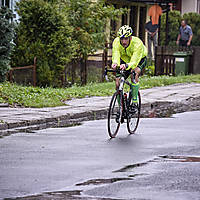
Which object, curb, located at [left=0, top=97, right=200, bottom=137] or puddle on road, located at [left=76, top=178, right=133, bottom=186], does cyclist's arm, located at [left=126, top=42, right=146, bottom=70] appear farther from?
puddle on road, located at [left=76, top=178, right=133, bottom=186]

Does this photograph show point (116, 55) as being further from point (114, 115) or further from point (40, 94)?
point (40, 94)

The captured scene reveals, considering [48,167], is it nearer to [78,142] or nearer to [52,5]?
[78,142]

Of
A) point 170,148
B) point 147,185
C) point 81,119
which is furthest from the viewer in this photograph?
point 81,119

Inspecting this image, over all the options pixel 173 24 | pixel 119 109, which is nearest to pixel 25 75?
pixel 119 109

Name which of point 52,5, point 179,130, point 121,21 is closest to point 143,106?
point 179,130

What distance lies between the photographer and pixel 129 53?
34.1 ft

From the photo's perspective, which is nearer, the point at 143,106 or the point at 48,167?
the point at 48,167

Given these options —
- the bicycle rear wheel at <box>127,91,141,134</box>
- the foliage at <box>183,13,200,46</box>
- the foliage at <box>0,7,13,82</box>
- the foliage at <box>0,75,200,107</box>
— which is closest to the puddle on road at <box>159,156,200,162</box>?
the bicycle rear wheel at <box>127,91,141,134</box>

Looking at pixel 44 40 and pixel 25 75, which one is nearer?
pixel 25 75

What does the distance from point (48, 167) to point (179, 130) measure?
13.6 feet

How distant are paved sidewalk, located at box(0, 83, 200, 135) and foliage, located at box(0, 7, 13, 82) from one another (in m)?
2.24

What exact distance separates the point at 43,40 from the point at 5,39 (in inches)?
91.5

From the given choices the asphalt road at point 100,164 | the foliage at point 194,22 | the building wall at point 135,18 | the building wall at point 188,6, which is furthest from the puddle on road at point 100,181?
the building wall at point 188,6

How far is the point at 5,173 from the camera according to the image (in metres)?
6.96
